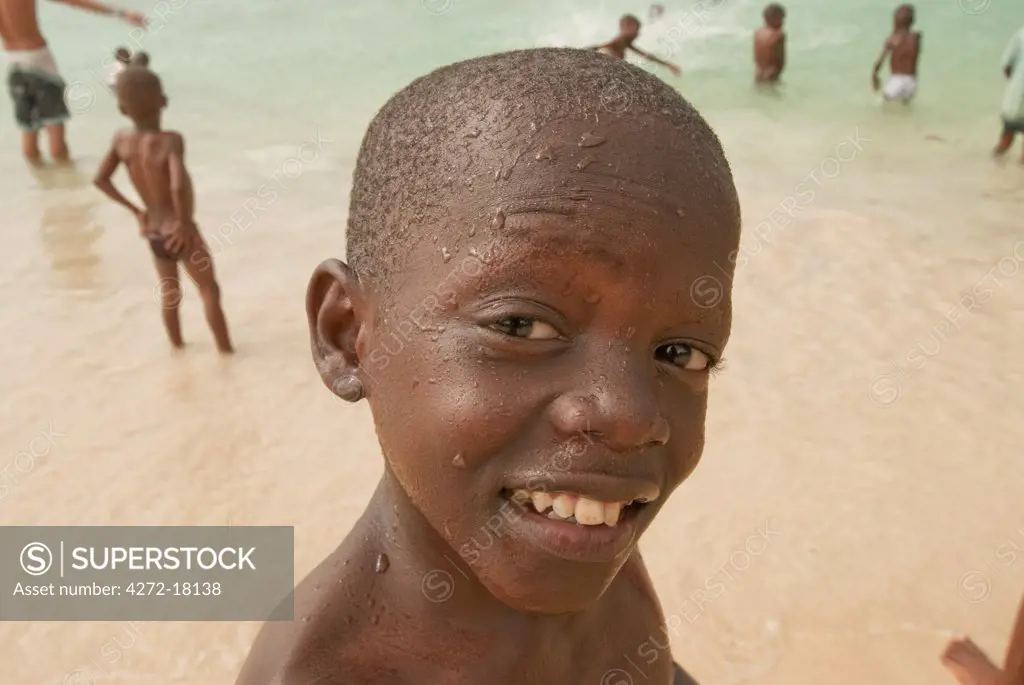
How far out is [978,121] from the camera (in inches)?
427

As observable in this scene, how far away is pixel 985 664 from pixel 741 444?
226cm

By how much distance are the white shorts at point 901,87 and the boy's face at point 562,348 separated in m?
11.0

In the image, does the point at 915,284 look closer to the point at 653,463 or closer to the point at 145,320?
the point at 145,320

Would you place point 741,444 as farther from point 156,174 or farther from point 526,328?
point 526,328

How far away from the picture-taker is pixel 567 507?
51.1 inches

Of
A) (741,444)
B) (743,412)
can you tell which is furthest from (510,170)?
(743,412)

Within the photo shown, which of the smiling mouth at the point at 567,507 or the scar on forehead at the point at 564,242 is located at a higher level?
the scar on forehead at the point at 564,242

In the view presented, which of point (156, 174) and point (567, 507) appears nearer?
point (567, 507)

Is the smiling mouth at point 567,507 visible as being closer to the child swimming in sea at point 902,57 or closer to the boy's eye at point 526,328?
the boy's eye at point 526,328

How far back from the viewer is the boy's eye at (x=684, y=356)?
1.36m

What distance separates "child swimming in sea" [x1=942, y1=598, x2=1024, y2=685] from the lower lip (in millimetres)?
1298

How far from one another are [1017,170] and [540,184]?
29.2 ft

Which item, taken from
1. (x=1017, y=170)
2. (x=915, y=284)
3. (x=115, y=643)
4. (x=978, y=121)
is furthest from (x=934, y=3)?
(x=115, y=643)

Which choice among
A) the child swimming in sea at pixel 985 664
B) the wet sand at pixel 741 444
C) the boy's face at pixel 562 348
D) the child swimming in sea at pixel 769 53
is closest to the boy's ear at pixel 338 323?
the boy's face at pixel 562 348
